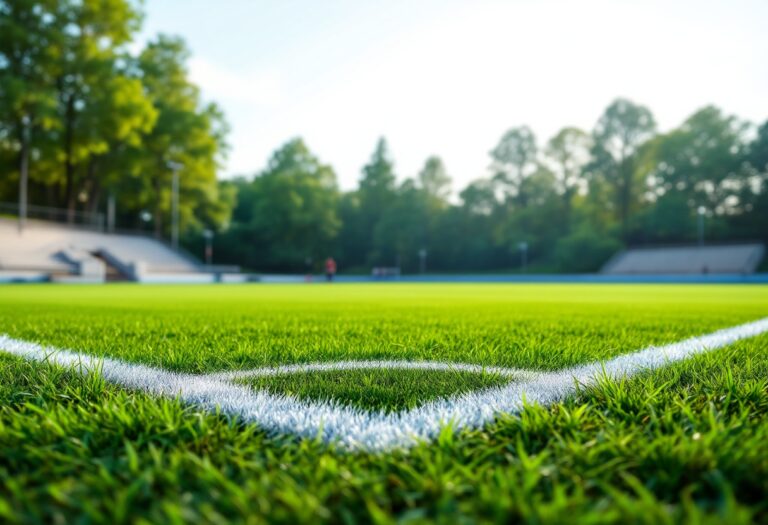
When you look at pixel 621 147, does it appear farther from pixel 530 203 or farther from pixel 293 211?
pixel 293 211

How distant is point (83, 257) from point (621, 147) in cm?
4658

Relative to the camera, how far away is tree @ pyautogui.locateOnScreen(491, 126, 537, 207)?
178 ft

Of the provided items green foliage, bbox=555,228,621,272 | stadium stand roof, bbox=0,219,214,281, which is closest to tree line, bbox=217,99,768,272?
green foliage, bbox=555,228,621,272

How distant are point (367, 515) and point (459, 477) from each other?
267 mm

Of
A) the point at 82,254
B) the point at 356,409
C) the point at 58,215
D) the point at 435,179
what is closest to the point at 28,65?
the point at 58,215

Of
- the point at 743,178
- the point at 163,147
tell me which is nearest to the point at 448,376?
the point at 163,147

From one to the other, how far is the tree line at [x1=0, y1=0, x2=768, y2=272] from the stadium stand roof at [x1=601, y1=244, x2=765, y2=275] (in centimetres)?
182

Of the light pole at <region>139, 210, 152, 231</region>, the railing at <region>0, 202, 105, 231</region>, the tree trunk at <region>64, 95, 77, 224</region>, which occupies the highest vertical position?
the tree trunk at <region>64, 95, 77, 224</region>

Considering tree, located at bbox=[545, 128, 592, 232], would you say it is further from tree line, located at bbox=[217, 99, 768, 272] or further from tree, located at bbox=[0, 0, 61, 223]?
tree, located at bbox=[0, 0, 61, 223]

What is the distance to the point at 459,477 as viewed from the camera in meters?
1.18

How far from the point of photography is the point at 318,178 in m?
55.8

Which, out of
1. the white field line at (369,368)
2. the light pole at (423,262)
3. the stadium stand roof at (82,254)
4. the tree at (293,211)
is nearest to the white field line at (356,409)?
the white field line at (369,368)

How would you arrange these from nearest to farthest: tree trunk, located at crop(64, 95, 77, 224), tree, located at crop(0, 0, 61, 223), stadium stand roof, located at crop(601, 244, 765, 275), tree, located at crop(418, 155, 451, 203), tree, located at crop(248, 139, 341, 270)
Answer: tree, located at crop(0, 0, 61, 223)
tree trunk, located at crop(64, 95, 77, 224)
stadium stand roof, located at crop(601, 244, 765, 275)
tree, located at crop(248, 139, 341, 270)
tree, located at crop(418, 155, 451, 203)

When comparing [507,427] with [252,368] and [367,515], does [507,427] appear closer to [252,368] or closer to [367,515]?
[367,515]
